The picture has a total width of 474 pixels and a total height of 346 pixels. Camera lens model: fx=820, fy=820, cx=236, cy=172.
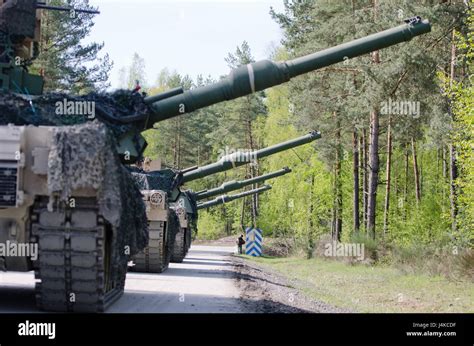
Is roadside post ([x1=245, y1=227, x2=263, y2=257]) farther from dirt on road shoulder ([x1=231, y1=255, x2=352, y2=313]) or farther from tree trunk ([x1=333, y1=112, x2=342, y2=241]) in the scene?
dirt on road shoulder ([x1=231, y1=255, x2=352, y2=313])

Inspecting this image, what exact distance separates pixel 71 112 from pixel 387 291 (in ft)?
29.2

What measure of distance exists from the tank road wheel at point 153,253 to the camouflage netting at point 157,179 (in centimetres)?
245

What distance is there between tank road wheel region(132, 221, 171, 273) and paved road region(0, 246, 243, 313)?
0.51 meters

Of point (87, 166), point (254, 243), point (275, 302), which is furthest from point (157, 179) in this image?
point (254, 243)

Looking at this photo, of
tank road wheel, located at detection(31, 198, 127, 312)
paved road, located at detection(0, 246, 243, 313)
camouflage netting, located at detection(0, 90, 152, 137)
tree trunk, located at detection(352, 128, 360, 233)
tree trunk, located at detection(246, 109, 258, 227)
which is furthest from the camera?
tree trunk, located at detection(246, 109, 258, 227)

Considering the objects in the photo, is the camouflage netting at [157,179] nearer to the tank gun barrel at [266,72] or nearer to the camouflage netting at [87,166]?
the tank gun barrel at [266,72]

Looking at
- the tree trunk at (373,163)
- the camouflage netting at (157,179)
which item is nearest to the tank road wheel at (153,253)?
the camouflage netting at (157,179)

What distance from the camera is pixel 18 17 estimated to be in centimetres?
1258

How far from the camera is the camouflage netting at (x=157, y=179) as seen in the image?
22.1m

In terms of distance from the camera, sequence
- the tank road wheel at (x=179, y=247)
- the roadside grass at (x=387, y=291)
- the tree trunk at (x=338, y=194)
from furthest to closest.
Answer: the tree trunk at (x=338, y=194) < the tank road wheel at (x=179, y=247) < the roadside grass at (x=387, y=291)

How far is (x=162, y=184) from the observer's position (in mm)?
22953

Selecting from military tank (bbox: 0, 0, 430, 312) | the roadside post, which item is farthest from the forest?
military tank (bbox: 0, 0, 430, 312)

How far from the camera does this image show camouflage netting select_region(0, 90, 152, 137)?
34.6 feet
